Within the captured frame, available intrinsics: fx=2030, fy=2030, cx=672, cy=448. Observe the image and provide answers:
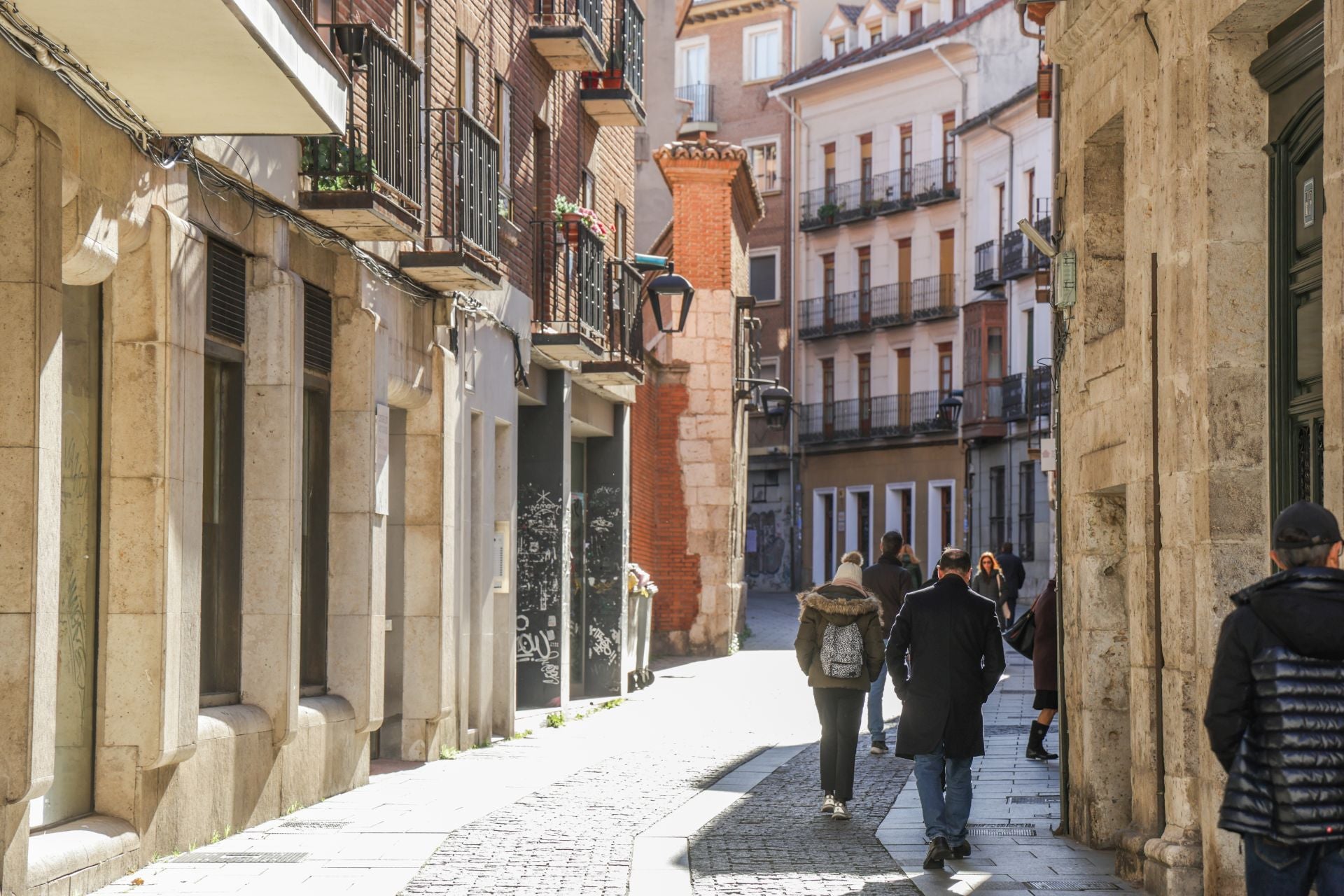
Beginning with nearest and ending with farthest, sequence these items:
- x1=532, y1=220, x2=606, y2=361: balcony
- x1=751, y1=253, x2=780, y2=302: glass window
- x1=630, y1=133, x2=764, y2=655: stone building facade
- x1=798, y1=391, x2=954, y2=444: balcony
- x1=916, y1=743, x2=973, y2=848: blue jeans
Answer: x1=916, y1=743, x2=973, y2=848: blue jeans, x1=532, y1=220, x2=606, y2=361: balcony, x1=630, y1=133, x2=764, y2=655: stone building facade, x1=798, y1=391, x2=954, y2=444: balcony, x1=751, y1=253, x2=780, y2=302: glass window

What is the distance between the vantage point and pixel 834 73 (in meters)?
56.8

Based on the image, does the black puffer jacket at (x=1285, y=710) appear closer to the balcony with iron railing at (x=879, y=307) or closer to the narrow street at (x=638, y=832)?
the narrow street at (x=638, y=832)

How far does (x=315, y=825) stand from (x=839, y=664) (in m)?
3.38

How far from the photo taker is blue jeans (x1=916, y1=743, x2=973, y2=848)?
10.7 metres

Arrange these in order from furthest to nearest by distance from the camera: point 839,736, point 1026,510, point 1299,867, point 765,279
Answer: point 765,279, point 1026,510, point 839,736, point 1299,867

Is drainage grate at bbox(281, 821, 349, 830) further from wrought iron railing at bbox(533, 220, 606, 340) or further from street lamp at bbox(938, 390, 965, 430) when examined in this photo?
street lamp at bbox(938, 390, 965, 430)

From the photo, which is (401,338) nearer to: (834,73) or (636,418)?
(636,418)

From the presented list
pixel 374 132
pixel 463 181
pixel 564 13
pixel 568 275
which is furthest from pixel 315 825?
pixel 564 13

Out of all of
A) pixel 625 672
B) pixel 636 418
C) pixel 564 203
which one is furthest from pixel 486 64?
pixel 636 418

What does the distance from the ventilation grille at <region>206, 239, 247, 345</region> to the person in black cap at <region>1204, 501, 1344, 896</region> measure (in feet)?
22.5

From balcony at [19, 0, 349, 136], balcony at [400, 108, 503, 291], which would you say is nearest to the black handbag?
balcony at [400, 108, 503, 291]

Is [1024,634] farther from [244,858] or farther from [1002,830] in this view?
Result: [244,858]

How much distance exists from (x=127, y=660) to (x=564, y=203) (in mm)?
11310

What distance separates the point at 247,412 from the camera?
40.0ft
